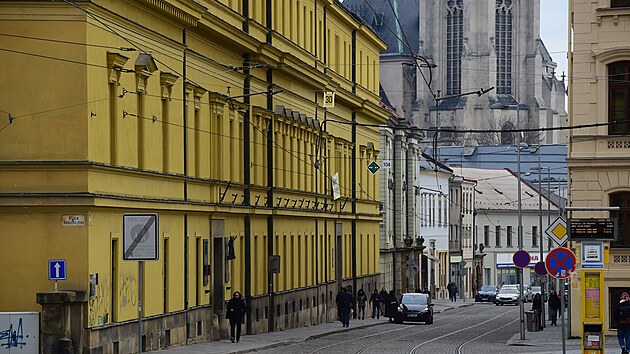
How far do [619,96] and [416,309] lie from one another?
2057cm

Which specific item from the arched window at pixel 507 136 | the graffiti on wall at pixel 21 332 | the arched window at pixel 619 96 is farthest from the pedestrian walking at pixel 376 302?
the arched window at pixel 507 136

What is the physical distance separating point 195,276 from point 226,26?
691 centimetres

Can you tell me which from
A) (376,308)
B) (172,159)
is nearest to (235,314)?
(172,159)

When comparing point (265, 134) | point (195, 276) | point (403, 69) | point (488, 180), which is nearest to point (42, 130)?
point (195, 276)

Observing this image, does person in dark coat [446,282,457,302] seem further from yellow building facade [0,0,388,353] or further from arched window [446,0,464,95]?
arched window [446,0,464,95]

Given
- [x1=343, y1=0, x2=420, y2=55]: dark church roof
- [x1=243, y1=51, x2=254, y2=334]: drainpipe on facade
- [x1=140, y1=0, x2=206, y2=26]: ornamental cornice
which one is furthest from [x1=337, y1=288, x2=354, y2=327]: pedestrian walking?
[x1=343, y1=0, x2=420, y2=55]: dark church roof

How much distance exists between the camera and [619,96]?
4359cm

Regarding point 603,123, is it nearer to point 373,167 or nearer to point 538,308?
point 538,308

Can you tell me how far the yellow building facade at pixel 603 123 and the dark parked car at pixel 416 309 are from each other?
18142 millimetres

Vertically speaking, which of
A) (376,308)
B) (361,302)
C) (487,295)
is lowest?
(487,295)

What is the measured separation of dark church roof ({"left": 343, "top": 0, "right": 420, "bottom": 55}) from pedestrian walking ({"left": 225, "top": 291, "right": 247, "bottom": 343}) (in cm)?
13695

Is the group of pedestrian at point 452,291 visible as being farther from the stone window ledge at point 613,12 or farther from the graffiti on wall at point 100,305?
the graffiti on wall at point 100,305

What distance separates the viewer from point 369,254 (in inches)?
2768

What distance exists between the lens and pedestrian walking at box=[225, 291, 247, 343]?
130 ft
